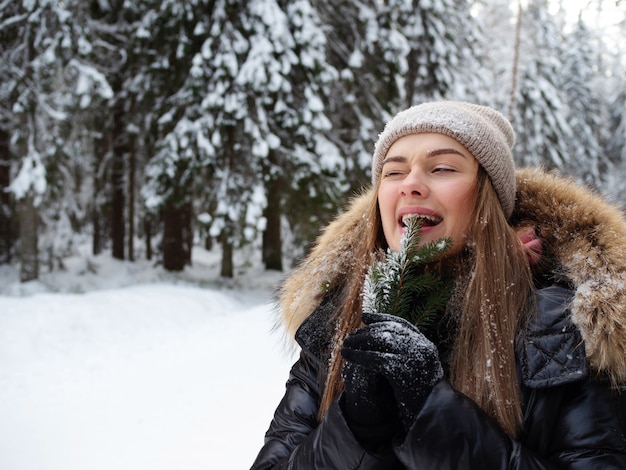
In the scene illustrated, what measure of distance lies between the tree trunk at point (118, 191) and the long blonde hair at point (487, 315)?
15.1m

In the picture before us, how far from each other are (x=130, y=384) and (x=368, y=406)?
5.25 metres

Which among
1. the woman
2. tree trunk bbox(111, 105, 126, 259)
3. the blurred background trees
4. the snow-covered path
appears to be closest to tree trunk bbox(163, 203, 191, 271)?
the blurred background trees

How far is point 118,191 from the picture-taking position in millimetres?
16219

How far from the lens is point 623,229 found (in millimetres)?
1701

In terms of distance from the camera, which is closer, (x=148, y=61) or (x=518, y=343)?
(x=518, y=343)

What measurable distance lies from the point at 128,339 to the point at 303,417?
666 centimetres

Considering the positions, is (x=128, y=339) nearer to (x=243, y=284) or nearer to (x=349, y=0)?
(x=243, y=284)

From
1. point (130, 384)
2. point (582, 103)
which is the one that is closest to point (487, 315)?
point (130, 384)

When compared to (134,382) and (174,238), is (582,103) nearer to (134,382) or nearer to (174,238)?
(174,238)

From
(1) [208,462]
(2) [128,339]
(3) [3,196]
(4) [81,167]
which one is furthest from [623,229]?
(4) [81,167]

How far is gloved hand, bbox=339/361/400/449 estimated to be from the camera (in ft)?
4.50

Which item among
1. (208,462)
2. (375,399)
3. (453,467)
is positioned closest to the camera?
(453,467)

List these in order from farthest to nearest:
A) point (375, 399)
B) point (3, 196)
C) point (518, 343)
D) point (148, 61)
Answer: point (3, 196) → point (148, 61) → point (518, 343) → point (375, 399)

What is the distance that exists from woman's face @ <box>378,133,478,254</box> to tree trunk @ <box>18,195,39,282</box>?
1130 cm
